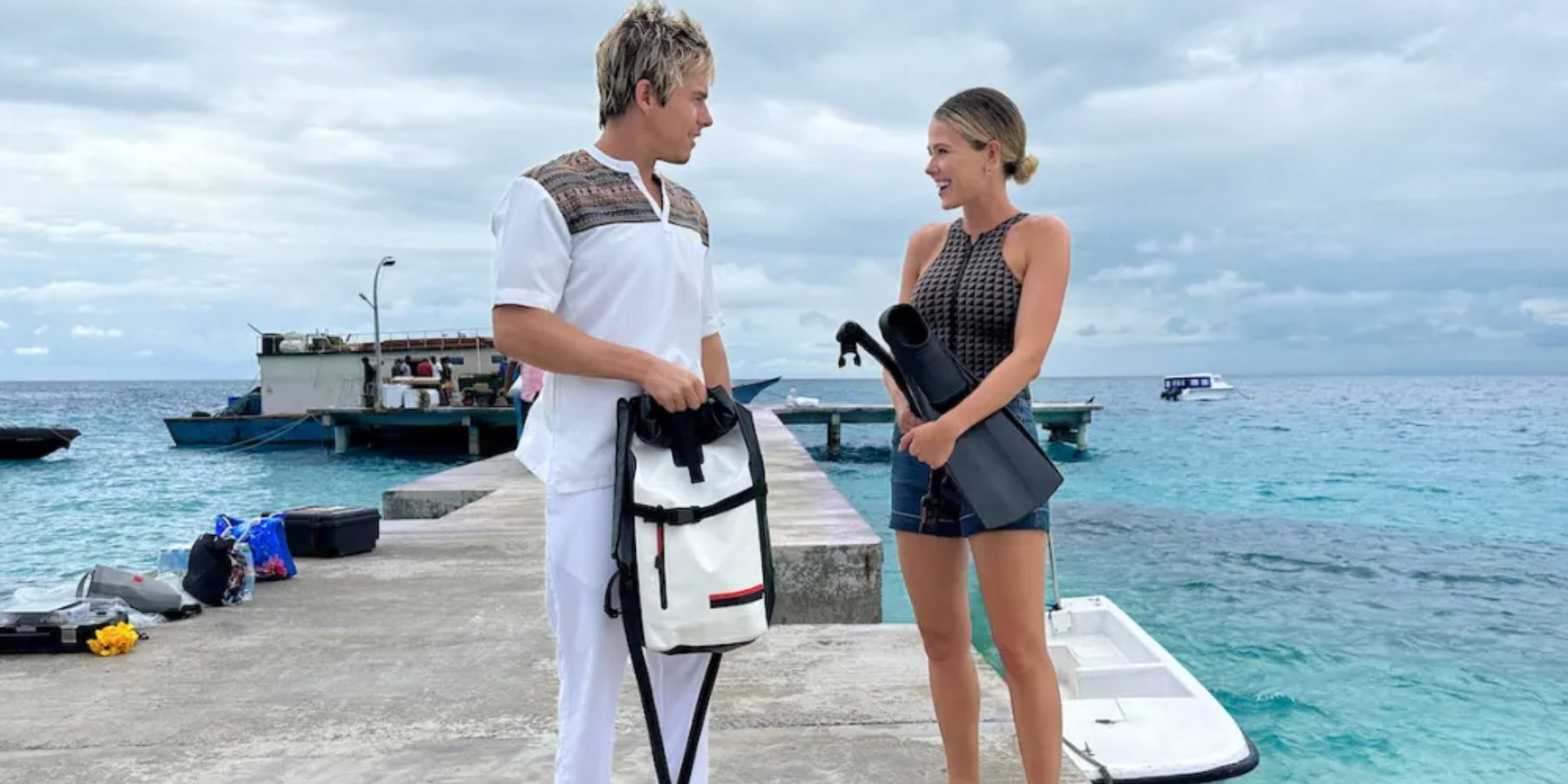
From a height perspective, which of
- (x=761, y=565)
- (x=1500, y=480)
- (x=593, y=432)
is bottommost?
(x=1500, y=480)

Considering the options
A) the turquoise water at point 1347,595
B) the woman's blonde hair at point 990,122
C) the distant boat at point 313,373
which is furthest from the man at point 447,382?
the woman's blonde hair at point 990,122

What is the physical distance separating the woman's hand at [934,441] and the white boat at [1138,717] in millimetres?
2049

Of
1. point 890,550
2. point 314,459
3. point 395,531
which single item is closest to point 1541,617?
point 890,550

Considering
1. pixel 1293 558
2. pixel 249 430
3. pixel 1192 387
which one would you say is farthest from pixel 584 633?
pixel 1192 387

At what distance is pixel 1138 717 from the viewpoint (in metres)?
5.59

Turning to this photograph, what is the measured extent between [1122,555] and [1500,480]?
24.4m

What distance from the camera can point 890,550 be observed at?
16.8 m

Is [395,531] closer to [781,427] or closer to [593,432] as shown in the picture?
[593,432]

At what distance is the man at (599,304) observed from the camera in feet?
5.62

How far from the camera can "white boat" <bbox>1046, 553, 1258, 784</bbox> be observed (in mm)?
4961

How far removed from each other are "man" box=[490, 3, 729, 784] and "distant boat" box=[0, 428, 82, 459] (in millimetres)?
44550

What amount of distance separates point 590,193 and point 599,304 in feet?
0.63

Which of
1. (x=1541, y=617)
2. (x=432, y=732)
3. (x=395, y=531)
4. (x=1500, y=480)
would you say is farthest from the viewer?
(x=1500, y=480)

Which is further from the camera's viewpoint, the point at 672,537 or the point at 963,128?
the point at 963,128
